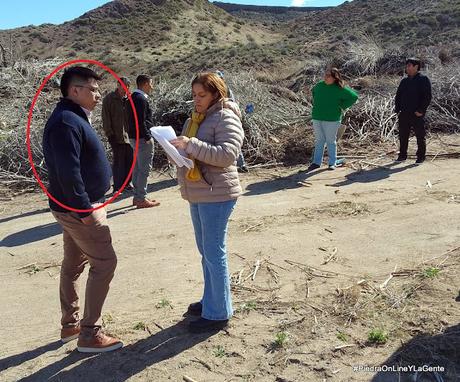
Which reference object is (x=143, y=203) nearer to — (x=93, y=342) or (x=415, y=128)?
(x=93, y=342)

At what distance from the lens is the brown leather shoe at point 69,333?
389 centimetres

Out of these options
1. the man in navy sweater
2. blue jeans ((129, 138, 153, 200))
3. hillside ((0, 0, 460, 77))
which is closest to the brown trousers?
the man in navy sweater

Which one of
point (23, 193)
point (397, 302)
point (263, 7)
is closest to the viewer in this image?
point (397, 302)

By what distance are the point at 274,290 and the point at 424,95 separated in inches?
228

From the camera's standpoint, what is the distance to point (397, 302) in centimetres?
419

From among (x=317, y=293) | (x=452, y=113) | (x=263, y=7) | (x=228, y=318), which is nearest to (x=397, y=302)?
(x=317, y=293)

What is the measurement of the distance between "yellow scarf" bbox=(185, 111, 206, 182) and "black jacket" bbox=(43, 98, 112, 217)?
60cm

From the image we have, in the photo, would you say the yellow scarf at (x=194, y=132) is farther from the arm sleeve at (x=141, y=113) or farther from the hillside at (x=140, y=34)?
the hillside at (x=140, y=34)

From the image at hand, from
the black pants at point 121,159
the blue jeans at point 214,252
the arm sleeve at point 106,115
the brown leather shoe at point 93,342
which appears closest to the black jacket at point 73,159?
the blue jeans at point 214,252

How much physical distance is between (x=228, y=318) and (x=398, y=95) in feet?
21.9

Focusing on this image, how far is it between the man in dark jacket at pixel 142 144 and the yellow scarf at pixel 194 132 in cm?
383

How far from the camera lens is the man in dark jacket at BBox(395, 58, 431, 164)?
8.86 metres

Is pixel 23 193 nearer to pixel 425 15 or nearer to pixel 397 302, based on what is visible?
pixel 397 302

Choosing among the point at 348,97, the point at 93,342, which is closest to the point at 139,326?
the point at 93,342
